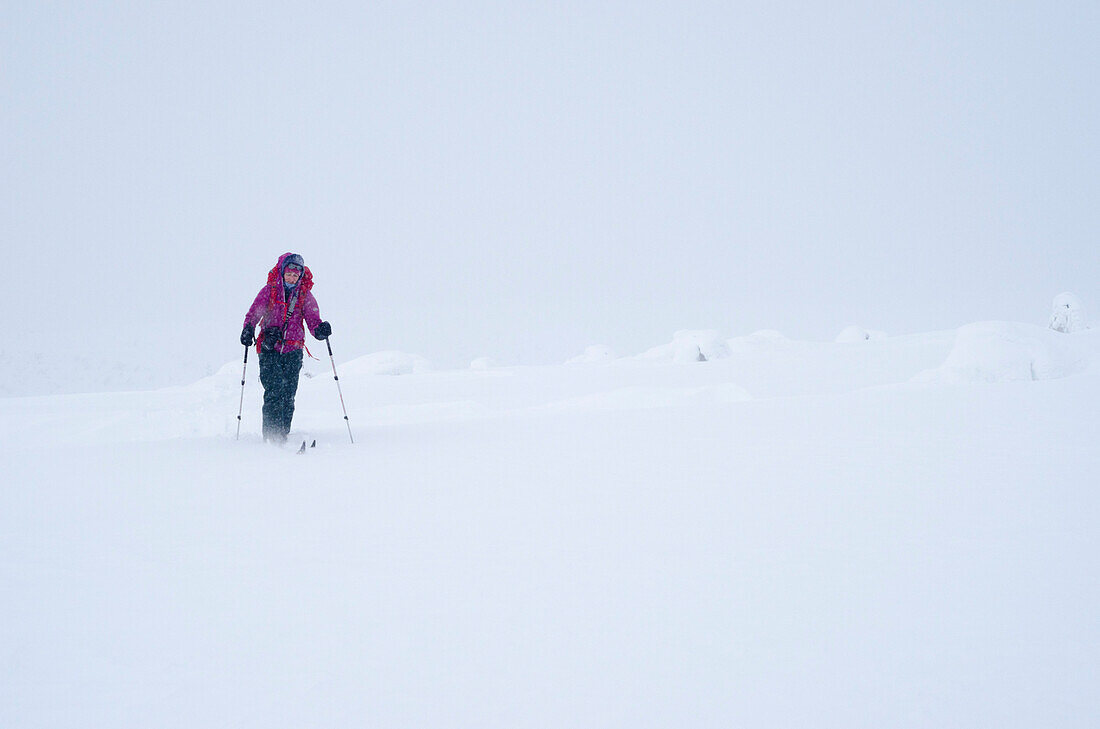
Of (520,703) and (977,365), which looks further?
(977,365)

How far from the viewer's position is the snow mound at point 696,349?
20.1 m

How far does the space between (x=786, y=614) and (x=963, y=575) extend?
74 centimetres

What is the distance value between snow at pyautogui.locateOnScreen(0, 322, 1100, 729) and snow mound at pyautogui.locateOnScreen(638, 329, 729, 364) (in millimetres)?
14835

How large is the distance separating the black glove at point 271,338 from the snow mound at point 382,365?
1314 cm

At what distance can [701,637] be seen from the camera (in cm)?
191

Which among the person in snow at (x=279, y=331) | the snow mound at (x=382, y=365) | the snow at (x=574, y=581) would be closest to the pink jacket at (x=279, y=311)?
the person in snow at (x=279, y=331)

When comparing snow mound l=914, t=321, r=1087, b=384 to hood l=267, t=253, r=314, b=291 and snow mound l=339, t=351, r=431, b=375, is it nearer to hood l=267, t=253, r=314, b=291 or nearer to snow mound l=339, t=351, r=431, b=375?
hood l=267, t=253, r=314, b=291

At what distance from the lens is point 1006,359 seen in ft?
31.6

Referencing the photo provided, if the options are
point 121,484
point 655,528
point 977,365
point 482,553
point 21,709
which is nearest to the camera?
point 21,709

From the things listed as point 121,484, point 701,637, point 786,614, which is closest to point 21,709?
point 701,637

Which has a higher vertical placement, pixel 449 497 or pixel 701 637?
pixel 449 497

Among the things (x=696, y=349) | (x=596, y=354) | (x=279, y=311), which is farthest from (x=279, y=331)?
(x=596, y=354)

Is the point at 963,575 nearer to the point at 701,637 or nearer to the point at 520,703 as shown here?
the point at 701,637

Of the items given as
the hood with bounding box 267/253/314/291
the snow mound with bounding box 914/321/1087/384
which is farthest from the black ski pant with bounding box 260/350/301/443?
the snow mound with bounding box 914/321/1087/384
